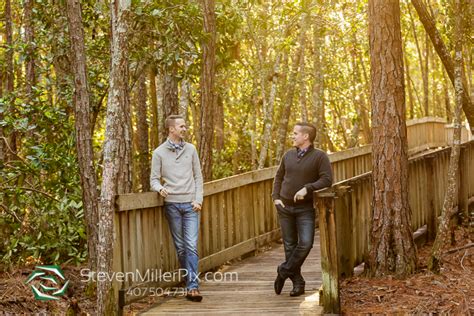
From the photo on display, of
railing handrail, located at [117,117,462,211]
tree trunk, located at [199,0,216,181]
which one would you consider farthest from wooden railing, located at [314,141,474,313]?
tree trunk, located at [199,0,216,181]

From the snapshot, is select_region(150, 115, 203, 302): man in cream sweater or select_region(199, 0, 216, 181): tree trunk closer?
select_region(150, 115, 203, 302): man in cream sweater

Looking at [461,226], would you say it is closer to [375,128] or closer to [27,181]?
[375,128]

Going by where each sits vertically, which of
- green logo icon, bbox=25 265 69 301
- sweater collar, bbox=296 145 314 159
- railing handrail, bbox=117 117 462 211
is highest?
sweater collar, bbox=296 145 314 159

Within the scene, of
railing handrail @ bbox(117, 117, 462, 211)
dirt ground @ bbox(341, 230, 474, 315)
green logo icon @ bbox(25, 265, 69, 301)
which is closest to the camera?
dirt ground @ bbox(341, 230, 474, 315)

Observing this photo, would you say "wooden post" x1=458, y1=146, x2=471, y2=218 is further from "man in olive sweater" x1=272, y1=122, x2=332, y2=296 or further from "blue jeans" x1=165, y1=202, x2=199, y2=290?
"blue jeans" x1=165, y1=202, x2=199, y2=290

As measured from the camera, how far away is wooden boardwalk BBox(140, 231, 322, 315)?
8633 mm

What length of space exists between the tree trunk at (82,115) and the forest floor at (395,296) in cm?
144

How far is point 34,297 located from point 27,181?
3.39 metres

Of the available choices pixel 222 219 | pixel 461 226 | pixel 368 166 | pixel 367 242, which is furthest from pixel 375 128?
pixel 368 166

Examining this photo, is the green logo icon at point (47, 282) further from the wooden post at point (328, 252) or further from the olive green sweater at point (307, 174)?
the wooden post at point (328, 252)

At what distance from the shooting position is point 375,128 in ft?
31.5

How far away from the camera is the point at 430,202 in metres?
12.8

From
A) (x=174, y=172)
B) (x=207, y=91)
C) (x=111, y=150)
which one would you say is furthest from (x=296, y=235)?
(x=207, y=91)

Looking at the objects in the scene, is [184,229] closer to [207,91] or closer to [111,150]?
[111,150]
